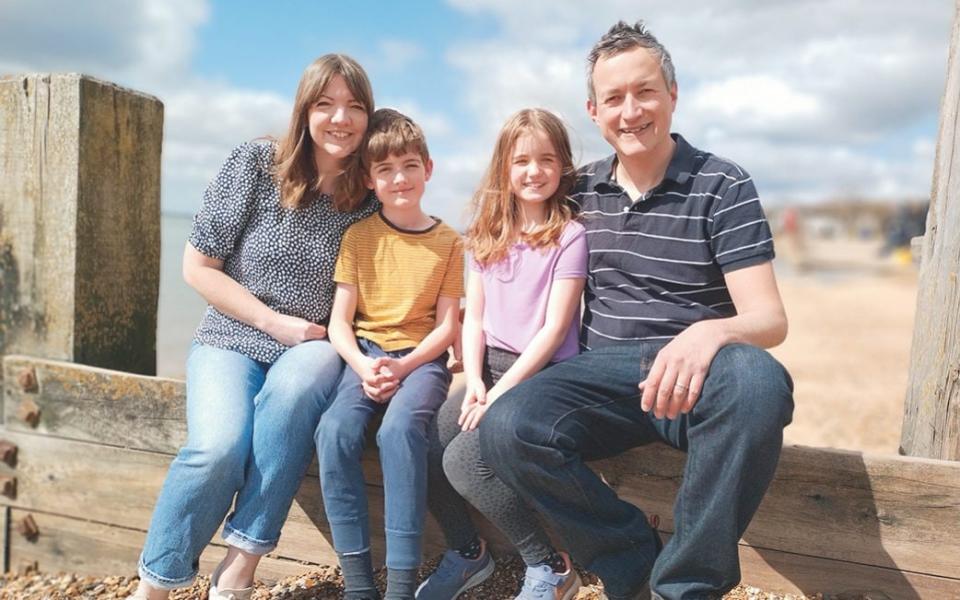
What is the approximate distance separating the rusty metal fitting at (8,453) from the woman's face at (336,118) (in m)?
1.91

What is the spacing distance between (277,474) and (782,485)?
161 cm

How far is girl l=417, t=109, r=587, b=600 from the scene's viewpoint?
2.54 meters

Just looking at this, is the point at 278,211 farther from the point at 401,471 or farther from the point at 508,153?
the point at 401,471

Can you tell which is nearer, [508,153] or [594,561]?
[594,561]

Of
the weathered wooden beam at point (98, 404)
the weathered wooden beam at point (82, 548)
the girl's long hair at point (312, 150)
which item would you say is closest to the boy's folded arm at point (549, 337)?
the girl's long hair at point (312, 150)

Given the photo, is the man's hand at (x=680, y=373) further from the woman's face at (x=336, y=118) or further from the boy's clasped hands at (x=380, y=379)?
the woman's face at (x=336, y=118)

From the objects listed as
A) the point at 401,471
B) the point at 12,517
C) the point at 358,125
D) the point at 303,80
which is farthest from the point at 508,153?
the point at 12,517

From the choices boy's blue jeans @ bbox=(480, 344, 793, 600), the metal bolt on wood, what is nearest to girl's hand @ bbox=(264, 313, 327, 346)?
boy's blue jeans @ bbox=(480, 344, 793, 600)

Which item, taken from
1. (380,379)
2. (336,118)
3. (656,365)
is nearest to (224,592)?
(380,379)

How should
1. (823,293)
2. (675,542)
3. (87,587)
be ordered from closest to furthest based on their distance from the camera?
(675,542) < (87,587) < (823,293)

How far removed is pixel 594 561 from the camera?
2.39 m

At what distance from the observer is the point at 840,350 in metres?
11.9

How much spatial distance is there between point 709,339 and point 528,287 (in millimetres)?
695

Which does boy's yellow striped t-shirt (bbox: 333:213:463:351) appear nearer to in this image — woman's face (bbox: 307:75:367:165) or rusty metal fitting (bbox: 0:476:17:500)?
woman's face (bbox: 307:75:367:165)
